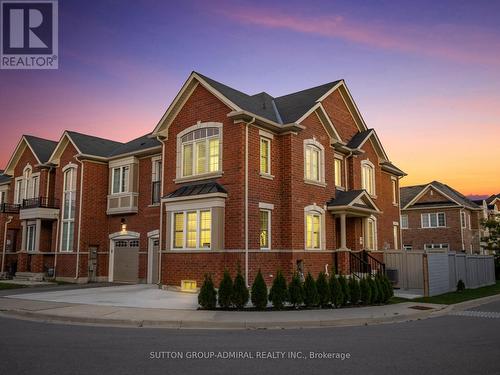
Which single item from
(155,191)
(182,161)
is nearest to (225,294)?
(182,161)

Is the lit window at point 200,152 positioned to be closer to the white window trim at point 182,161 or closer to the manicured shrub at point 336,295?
the white window trim at point 182,161

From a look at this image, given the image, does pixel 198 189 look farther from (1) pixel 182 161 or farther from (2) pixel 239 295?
(2) pixel 239 295

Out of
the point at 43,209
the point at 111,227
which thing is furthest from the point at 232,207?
the point at 43,209

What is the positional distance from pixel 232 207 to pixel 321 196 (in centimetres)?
537

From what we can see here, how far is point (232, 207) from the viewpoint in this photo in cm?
1836

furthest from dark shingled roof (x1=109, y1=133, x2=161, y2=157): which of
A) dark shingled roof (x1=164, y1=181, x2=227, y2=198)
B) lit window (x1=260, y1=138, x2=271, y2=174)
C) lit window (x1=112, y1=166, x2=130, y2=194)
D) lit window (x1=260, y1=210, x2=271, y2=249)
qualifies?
lit window (x1=260, y1=210, x2=271, y2=249)

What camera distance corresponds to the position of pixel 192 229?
19297mm

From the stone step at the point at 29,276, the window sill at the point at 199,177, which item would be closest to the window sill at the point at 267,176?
the window sill at the point at 199,177

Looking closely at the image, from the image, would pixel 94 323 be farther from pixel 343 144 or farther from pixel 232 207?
pixel 343 144

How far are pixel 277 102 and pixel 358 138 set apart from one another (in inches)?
217

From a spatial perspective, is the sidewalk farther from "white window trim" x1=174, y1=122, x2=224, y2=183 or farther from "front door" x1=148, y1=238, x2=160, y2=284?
"front door" x1=148, y1=238, x2=160, y2=284

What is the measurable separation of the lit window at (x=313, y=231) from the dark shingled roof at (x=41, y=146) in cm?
1954

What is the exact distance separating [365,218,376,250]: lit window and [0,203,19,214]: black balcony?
24310 mm

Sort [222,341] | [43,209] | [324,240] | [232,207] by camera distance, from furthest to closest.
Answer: [43,209] < [324,240] < [232,207] < [222,341]
